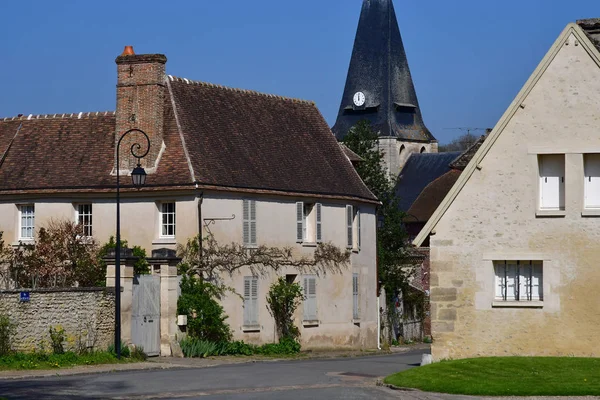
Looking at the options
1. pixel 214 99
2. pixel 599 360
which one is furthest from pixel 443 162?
pixel 599 360

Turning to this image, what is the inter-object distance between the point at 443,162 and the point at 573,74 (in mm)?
72079

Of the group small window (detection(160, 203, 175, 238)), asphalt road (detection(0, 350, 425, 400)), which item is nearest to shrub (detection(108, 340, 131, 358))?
asphalt road (detection(0, 350, 425, 400))

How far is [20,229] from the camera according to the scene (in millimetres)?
38125

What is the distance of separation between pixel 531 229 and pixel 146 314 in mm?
10919

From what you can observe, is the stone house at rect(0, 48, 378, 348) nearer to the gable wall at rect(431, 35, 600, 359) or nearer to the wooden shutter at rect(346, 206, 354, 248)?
the wooden shutter at rect(346, 206, 354, 248)

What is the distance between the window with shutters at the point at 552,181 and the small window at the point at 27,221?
1781 centimetres

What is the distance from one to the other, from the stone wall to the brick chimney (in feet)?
24.6

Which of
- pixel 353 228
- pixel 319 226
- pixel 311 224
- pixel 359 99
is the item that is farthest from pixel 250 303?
pixel 359 99

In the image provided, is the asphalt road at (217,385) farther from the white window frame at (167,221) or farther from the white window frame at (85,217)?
the white window frame at (85,217)

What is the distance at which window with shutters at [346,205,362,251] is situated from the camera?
42.3 m

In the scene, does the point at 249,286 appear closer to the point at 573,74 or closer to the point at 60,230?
the point at 60,230

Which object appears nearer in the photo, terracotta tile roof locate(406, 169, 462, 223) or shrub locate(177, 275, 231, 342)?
shrub locate(177, 275, 231, 342)

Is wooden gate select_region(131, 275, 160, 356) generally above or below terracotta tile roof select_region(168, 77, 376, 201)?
below

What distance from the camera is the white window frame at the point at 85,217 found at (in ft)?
123
